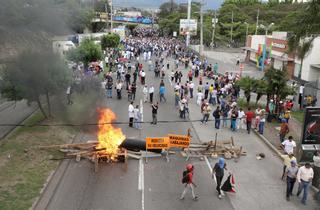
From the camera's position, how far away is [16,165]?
1369cm

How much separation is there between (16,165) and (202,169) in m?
6.59

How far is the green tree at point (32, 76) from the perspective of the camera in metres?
16.9

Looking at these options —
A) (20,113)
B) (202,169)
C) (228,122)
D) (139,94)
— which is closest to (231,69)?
(139,94)

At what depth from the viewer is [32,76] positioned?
17094 mm

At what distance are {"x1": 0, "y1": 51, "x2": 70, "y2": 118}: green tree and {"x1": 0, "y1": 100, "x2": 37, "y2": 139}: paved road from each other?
5.75 ft

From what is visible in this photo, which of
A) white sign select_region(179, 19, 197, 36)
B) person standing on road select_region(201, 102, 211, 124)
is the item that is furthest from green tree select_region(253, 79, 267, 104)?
white sign select_region(179, 19, 197, 36)

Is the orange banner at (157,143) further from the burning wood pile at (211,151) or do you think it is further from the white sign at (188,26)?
the white sign at (188,26)

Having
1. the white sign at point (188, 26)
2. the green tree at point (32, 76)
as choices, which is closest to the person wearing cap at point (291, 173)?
the green tree at point (32, 76)

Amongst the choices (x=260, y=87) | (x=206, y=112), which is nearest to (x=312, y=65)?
(x=260, y=87)

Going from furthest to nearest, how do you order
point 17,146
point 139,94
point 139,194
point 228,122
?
point 139,94 < point 228,122 < point 17,146 < point 139,194

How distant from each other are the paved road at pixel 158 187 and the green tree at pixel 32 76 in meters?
3.09

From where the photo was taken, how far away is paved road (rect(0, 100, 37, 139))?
18.2 m

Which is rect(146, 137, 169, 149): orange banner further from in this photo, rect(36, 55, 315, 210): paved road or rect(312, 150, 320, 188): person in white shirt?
rect(312, 150, 320, 188): person in white shirt

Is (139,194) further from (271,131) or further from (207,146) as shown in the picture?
(271,131)
